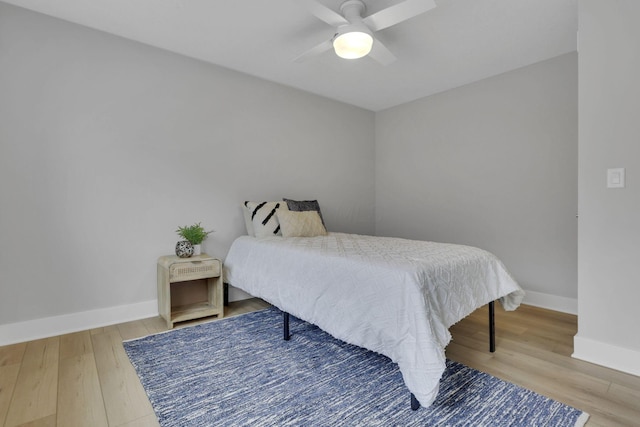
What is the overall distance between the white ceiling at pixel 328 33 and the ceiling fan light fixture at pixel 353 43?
0.24 metres

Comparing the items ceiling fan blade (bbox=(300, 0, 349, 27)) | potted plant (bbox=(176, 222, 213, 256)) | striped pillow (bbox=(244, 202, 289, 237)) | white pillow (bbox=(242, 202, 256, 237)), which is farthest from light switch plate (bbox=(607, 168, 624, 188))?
potted plant (bbox=(176, 222, 213, 256))

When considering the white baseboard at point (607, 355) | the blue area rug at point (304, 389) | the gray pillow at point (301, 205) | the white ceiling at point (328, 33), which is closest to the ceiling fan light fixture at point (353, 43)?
the white ceiling at point (328, 33)

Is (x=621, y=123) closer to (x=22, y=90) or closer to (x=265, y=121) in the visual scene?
(x=265, y=121)

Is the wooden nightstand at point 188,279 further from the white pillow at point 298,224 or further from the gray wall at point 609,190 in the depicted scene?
the gray wall at point 609,190

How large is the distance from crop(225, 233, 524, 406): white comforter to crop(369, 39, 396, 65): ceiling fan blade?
4.67 feet

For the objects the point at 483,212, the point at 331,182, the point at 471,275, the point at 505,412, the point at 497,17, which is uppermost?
the point at 497,17

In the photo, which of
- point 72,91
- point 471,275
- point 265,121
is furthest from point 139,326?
point 471,275

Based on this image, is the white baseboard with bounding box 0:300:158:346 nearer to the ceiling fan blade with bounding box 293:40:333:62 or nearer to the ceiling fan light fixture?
the ceiling fan blade with bounding box 293:40:333:62

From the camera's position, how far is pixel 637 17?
1.80 metres

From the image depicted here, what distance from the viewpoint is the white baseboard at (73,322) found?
2.21 m

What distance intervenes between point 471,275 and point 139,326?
8.32ft

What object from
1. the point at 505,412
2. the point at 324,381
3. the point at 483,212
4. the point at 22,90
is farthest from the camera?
the point at 483,212

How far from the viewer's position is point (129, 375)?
180 centimetres

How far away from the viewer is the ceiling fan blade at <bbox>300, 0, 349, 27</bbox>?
1.78 meters
